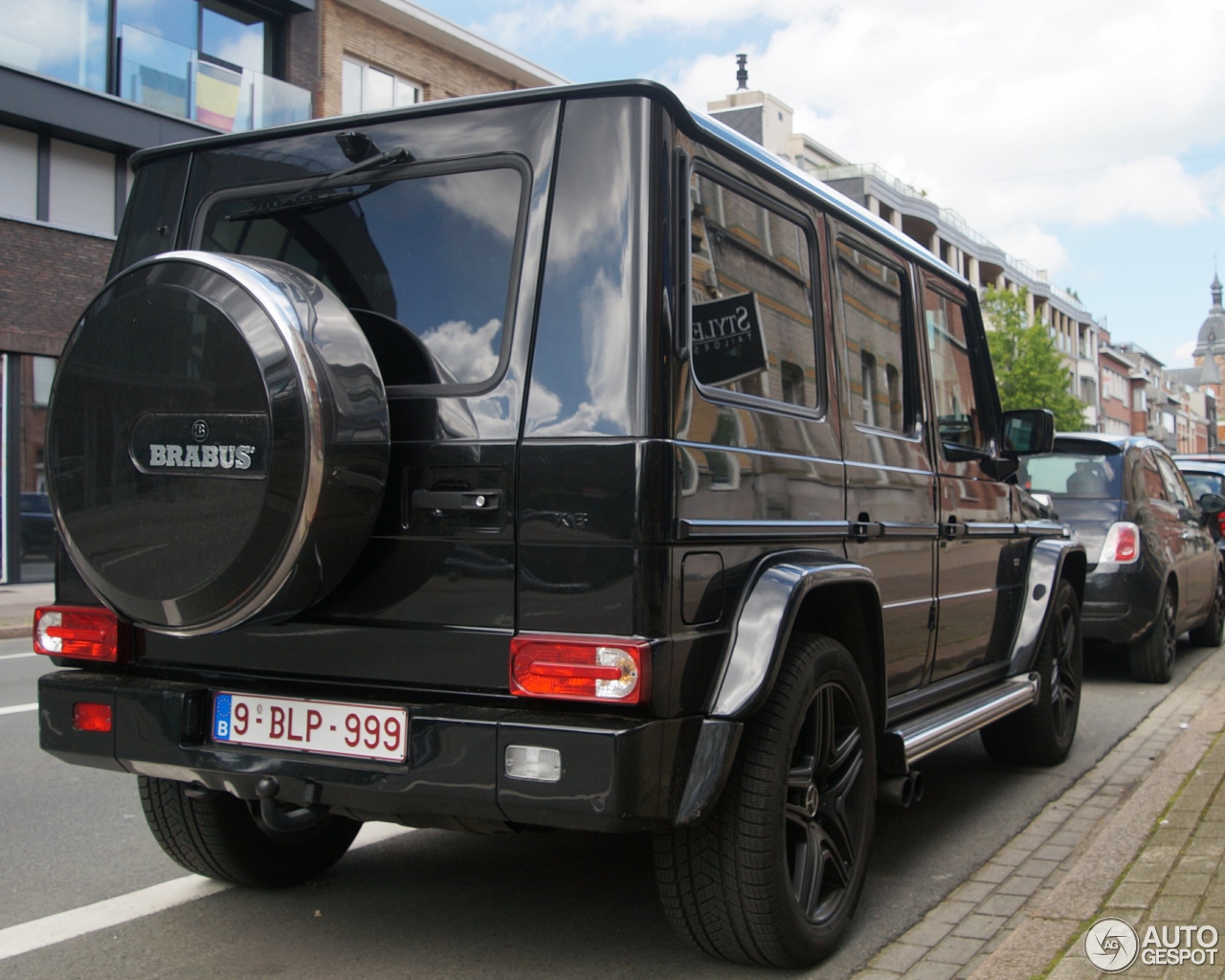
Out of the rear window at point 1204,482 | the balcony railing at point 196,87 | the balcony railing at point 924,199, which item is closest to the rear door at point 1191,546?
the rear window at point 1204,482

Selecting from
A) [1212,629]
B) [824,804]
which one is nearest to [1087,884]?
[824,804]

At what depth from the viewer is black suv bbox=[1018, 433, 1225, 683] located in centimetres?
876

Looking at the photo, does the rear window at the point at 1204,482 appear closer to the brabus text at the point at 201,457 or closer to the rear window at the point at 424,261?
the rear window at the point at 424,261

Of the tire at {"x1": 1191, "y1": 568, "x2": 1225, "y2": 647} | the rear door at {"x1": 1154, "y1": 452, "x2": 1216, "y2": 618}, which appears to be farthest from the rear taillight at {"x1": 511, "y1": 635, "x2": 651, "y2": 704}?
the tire at {"x1": 1191, "y1": 568, "x2": 1225, "y2": 647}

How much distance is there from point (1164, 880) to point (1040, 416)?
7.92 feet

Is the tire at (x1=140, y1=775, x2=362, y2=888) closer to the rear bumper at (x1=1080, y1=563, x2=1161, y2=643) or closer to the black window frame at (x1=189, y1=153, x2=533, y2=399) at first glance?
the black window frame at (x1=189, y1=153, x2=533, y2=399)

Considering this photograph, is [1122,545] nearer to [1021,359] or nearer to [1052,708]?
[1052,708]

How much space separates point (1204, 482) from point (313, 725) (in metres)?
13.4

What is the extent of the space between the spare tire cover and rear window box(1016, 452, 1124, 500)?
22.3ft

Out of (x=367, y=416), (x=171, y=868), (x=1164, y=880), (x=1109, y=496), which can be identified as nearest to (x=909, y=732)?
(x=1164, y=880)

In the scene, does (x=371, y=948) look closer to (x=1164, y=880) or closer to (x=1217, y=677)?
(x=1164, y=880)

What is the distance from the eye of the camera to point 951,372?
5.38 m

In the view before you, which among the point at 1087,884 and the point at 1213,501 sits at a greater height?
the point at 1213,501

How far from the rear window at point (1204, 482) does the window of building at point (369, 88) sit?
1694 cm
